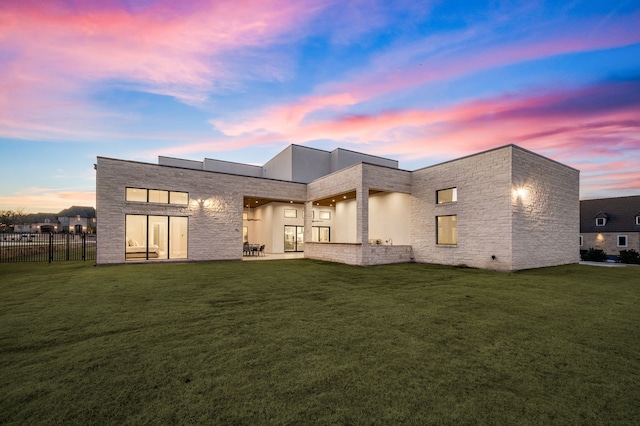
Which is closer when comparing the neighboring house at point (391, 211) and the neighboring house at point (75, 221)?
the neighboring house at point (391, 211)

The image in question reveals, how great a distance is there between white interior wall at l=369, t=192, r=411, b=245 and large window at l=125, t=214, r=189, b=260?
1061cm

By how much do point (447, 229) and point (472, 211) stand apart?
1.45 m

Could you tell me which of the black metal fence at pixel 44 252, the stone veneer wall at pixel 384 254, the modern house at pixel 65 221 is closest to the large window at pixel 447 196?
the stone veneer wall at pixel 384 254

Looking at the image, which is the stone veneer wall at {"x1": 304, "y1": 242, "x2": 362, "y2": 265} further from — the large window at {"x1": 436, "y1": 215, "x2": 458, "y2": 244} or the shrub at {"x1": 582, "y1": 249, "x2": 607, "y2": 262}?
the shrub at {"x1": 582, "y1": 249, "x2": 607, "y2": 262}

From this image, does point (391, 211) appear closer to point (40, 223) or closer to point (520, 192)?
point (520, 192)

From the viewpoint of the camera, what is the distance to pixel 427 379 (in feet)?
8.13

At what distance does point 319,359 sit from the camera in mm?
2891

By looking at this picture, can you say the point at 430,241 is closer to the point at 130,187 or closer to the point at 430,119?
the point at 430,119

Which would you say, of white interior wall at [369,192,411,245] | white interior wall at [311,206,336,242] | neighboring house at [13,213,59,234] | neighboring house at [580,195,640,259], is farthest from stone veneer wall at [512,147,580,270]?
neighboring house at [13,213,59,234]

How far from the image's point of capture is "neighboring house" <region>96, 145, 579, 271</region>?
10641 mm

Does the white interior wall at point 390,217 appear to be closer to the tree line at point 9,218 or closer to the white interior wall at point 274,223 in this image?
the white interior wall at point 274,223

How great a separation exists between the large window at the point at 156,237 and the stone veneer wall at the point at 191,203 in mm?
534

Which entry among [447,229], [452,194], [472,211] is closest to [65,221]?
[447,229]

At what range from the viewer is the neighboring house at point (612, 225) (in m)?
27.9
